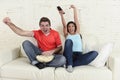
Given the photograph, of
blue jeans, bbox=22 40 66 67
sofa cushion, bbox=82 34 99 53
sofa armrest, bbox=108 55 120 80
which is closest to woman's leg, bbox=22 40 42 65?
blue jeans, bbox=22 40 66 67

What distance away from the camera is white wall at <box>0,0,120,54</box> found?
134 inches

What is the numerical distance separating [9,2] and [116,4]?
1.75 metres

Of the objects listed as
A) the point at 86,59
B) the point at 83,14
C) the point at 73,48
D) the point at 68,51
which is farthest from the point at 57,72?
the point at 83,14

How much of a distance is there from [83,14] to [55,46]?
0.74 metres

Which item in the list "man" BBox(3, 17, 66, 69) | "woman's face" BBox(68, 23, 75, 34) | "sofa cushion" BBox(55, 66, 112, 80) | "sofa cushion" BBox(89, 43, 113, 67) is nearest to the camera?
"sofa cushion" BBox(55, 66, 112, 80)

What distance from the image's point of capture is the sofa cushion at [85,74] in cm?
262

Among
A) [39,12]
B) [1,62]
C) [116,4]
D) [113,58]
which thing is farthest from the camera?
[39,12]

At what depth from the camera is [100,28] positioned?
3441mm

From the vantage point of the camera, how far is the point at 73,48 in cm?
308

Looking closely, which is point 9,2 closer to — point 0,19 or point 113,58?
point 0,19

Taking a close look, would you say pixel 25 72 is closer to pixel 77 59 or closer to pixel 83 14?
pixel 77 59

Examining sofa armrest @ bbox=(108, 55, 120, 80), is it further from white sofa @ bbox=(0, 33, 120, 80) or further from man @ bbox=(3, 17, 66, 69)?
man @ bbox=(3, 17, 66, 69)

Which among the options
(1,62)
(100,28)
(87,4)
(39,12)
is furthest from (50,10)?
(1,62)

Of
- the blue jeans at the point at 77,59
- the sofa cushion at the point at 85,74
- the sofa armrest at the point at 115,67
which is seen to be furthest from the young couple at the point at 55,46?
the sofa armrest at the point at 115,67
